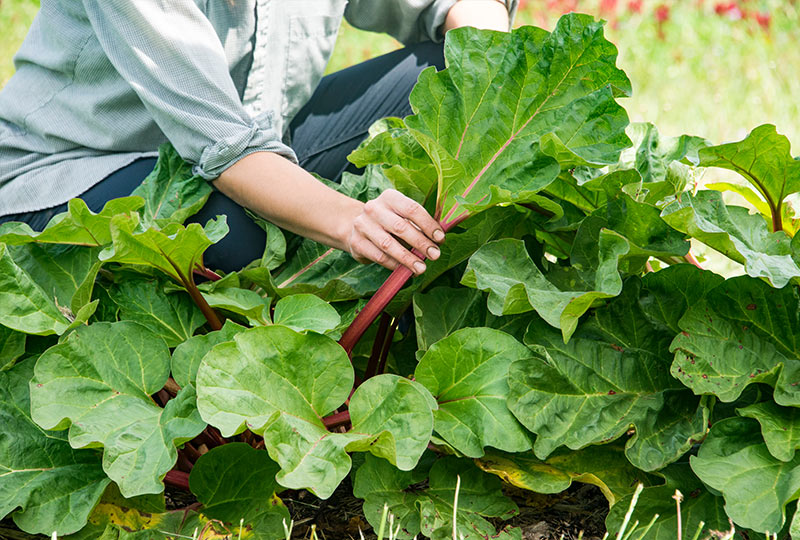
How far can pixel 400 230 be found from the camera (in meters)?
1.11

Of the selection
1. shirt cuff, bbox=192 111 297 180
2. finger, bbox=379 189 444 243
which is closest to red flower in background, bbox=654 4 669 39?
shirt cuff, bbox=192 111 297 180

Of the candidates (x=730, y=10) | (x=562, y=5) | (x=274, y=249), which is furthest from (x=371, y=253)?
(x=562, y=5)

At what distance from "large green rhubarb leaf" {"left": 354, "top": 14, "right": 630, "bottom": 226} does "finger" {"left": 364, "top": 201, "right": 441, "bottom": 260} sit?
71mm

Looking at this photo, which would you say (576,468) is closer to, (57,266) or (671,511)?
(671,511)

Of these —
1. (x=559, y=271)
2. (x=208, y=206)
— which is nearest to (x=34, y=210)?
(x=208, y=206)

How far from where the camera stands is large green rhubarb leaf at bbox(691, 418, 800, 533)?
920 millimetres

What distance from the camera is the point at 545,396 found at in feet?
3.41

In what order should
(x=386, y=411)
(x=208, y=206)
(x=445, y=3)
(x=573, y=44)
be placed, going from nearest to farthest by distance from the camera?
(x=386, y=411)
(x=573, y=44)
(x=208, y=206)
(x=445, y=3)

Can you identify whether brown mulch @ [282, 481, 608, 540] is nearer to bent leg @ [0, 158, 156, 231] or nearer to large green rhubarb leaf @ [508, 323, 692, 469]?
large green rhubarb leaf @ [508, 323, 692, 469]

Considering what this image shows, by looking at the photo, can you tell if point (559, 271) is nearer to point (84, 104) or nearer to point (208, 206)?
point (208, 206)

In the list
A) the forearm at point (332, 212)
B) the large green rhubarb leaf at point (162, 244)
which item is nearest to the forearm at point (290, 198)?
the forearm at point (332, 212)

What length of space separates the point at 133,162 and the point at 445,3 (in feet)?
2.36

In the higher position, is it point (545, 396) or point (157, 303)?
point (545, 396)

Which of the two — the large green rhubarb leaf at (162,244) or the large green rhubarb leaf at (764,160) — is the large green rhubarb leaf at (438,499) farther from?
the large green rhubarb leaf at (764,160)
